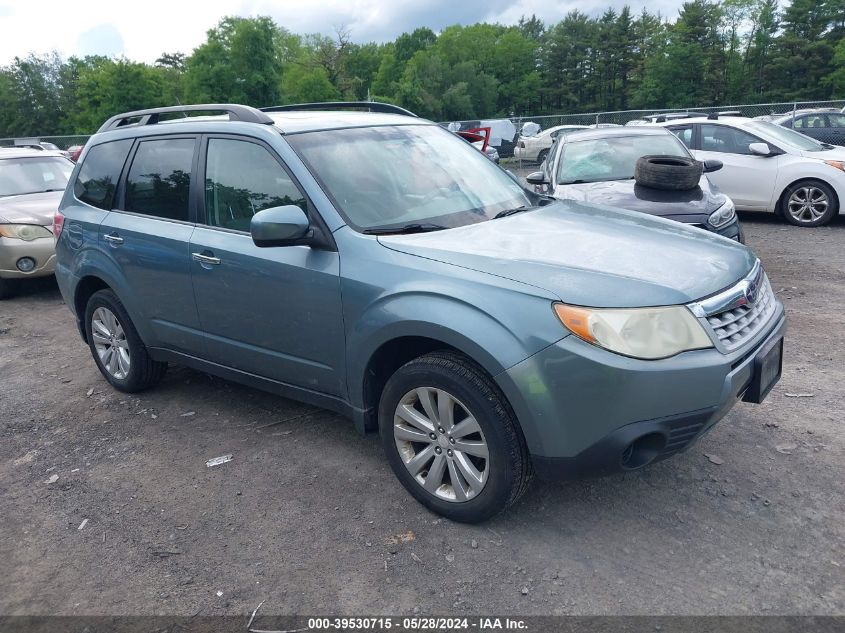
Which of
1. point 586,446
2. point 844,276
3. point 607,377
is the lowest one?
A: point 844,276

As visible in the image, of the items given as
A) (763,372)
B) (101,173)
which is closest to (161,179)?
(101,173)

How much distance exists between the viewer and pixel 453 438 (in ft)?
10.1

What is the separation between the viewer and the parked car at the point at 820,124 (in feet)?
53.0

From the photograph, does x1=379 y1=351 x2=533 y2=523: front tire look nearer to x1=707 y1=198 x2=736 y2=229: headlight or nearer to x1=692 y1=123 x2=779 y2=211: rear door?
x1=707 y1=198 x2=736 y2=229: headlight

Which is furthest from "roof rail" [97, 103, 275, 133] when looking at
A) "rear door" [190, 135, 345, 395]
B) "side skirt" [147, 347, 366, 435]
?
"side skirt" [147, 347, 366, 435]

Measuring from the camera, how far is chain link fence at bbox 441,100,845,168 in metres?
16.3

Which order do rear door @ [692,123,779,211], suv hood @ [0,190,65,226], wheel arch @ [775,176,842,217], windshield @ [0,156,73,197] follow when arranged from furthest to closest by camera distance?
rear door @ [692,123,779,211] → wheel arch @ [775,176,842,217] → windshield @ [0,156,73,197] → suv hood @ [0,190,65,226]

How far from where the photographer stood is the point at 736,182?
10.3m

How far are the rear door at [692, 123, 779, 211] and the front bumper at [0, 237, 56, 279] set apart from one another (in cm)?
909

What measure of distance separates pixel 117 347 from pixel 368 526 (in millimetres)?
2721

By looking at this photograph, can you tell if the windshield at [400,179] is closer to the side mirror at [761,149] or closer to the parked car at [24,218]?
the parked car at [24,218]

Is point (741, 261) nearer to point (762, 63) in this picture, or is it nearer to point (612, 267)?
point (612, 267)

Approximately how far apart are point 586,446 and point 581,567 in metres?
0.55

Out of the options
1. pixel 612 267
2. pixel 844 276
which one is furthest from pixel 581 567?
pixel 844 276
